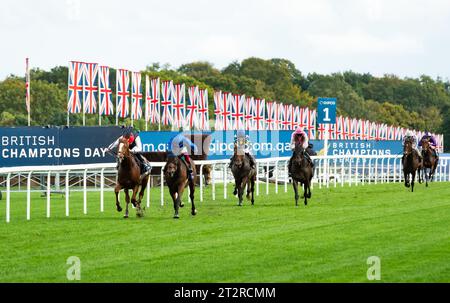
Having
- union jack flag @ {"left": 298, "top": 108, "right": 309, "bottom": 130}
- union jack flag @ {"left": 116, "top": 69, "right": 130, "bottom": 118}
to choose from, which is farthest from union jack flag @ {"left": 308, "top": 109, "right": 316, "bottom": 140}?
union jack flag @ {"left": 116, "top": 69, "right": 130, "bottom": 118}

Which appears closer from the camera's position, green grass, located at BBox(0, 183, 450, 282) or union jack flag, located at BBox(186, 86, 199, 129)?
green grass, located at BBox(0, 183, 450, 282)

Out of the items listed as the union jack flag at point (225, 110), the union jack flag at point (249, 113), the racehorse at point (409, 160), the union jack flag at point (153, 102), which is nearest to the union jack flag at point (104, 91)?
the union jack flag at point (153, 102)

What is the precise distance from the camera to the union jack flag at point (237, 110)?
202 ft

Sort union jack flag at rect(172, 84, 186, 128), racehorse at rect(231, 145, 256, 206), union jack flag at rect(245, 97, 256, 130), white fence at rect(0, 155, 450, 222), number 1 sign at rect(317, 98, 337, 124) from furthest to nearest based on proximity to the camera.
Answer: union jack flag at rect(245, 97, 256, 130) → union jack flag at rect(172, 84, 186, 128) → number 1 sign at rect(317, 98, 337, 124) → racehorse at rect(231, 145, 256, 206) → white fence at rect(0, 155, 450, 222)

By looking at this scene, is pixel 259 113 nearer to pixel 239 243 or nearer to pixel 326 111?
pixel 326 111

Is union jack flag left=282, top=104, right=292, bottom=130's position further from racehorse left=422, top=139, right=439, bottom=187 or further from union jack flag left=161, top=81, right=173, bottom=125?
racehorse left=422, top=139, right=439, bottom=187

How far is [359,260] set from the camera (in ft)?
45.7

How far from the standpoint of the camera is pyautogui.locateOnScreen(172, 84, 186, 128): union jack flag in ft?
183

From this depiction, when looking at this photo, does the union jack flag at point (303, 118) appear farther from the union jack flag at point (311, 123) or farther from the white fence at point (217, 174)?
the white fence at point (217, 174)

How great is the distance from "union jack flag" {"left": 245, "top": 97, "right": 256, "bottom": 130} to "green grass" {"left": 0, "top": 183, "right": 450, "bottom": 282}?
1486 inches
